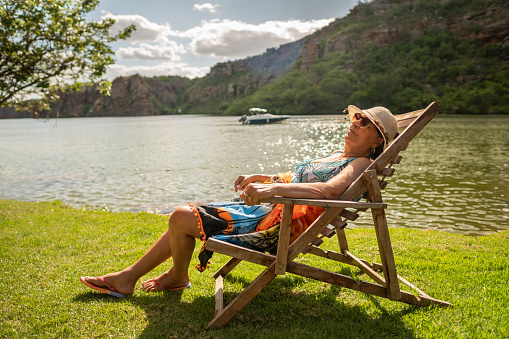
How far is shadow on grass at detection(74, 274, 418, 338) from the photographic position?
2.79 meters

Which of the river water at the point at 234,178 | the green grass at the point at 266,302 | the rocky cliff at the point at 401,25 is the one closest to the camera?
the green grass at the point at 266,302

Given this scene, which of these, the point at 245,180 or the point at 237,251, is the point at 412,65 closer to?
the point at 245,180

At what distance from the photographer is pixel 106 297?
11.3ft

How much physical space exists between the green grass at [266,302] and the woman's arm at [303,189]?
1078mm

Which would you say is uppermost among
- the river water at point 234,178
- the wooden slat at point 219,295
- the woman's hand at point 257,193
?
the woman's hand at point 257,193

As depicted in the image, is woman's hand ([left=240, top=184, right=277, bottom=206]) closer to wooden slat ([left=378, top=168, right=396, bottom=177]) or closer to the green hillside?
wooden slat ([left=378, top=168, right=396, bottom=177])

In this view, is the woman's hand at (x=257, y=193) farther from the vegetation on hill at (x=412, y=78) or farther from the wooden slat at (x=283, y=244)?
the vegetation on hill at (x=412, y=78)

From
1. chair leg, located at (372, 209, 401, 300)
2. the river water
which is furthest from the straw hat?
the river water

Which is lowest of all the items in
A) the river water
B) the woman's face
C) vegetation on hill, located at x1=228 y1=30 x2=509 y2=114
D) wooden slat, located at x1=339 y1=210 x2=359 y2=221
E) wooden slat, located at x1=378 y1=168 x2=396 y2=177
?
the river water

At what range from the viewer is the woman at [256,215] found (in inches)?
111

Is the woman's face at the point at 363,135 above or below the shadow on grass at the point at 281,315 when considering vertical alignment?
above

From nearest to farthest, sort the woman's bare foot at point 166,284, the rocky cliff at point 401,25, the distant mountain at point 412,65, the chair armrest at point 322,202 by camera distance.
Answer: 1. the chair armrest at point 322,202
2. the woman's bare foot at point 166,284
3. the distant mountain at point 412,65
4. the rocky cliff at point 401,25

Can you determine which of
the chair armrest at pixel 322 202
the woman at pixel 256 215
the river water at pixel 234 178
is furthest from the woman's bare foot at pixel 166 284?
the river water at pixel 234 178

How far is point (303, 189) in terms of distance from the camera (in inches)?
107
